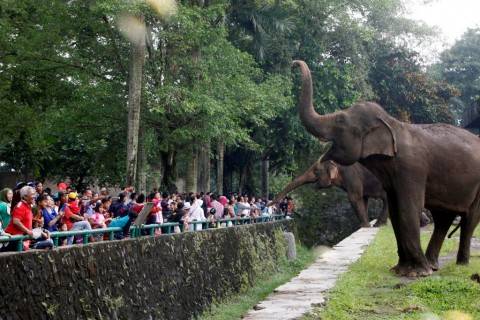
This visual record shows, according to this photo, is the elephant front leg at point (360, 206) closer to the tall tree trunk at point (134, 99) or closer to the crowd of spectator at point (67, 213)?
the crowd of spectator at point (67, 213)

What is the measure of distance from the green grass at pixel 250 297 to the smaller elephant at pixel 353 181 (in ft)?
20.5

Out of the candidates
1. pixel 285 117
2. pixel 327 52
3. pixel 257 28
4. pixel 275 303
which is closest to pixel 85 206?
pixel 275 303

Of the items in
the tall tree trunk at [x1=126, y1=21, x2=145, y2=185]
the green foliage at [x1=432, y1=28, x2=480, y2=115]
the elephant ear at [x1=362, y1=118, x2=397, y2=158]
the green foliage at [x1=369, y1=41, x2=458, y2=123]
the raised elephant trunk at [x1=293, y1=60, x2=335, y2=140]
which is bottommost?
the elephant ear at [x1=362, y1=118, x2=397, y2=158]

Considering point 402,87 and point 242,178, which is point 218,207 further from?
point 402,87

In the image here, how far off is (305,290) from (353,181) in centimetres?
1690

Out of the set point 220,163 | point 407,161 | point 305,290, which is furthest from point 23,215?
point 220,163

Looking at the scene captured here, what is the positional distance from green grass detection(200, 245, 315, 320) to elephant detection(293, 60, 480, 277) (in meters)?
2.89

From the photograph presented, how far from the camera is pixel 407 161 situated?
41.5ft

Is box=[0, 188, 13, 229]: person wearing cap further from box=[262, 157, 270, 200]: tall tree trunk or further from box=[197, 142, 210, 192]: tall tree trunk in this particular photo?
box=[262, 157, 270, 200]: tall tree trunk

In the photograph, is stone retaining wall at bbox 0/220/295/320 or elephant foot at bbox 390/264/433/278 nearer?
stone retaining wall at bbox 0/220/295/320

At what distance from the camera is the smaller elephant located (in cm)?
2780

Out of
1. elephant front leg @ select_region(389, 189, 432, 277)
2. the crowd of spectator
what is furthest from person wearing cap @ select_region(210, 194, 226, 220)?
elephant front leg @ select_region(389, 189, 432, 277)

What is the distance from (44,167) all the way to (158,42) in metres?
18.5

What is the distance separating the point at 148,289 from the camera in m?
9.84
